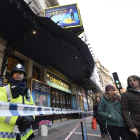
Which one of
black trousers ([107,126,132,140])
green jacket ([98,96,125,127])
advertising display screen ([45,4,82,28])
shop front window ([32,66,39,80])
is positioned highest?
advertising display screen ([45,4,82,28])

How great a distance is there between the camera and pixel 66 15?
36.2 ft

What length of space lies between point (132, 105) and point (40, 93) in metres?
7.08

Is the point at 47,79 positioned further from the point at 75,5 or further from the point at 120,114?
the point at 75,5

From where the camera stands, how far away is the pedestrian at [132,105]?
1.94m

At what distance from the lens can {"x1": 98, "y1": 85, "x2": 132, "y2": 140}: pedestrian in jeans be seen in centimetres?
216

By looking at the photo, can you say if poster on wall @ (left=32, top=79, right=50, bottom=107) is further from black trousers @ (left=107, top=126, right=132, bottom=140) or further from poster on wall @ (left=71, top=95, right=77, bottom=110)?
poster on wall @ (left=71, top=95, right=77, bottom=110)

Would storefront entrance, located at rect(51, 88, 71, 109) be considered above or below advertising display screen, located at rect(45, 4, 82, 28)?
below

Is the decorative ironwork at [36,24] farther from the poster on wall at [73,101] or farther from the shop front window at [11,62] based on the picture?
the poster on wall at [73,101]

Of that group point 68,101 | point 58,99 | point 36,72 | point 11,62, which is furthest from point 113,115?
point 68,101

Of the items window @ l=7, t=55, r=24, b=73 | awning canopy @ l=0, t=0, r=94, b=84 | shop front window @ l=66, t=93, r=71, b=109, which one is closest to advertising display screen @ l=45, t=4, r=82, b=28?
awning canopy @ l=0, t=0, r=94, b=84

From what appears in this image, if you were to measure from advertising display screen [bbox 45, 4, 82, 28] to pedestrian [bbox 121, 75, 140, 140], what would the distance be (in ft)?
31.0

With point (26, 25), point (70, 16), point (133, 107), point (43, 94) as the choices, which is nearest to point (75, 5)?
point (70, 16)

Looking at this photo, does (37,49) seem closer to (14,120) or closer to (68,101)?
(14,120)

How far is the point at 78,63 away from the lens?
998cm
